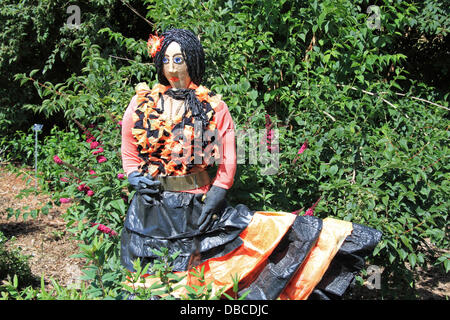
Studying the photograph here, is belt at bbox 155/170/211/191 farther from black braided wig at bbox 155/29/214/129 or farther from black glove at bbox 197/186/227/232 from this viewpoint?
black braided wig at bbox 155/29/214/129

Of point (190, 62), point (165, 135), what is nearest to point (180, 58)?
point (190, 62)

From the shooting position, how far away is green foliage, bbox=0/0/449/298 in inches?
94.7

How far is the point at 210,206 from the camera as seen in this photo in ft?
6.40

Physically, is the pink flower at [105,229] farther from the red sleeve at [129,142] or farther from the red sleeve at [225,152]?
the red sleeve at [225,152]

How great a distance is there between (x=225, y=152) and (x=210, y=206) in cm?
27

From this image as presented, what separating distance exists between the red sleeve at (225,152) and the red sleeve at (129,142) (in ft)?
1.36

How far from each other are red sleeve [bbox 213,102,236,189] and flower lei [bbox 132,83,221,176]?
3cm

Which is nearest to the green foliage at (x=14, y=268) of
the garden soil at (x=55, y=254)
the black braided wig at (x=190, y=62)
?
the garden soil at (x=55, y=254)

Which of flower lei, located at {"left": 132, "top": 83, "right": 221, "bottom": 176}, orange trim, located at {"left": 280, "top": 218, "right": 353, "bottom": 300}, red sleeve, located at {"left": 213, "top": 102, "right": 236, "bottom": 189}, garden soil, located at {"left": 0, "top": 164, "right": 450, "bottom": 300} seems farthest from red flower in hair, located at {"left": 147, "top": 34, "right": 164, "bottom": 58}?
garden soil, located at {"left": 0, "top": 164, "right": 450, "bottom": 300}

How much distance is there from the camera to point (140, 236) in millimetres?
2000

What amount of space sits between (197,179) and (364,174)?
3.69ft

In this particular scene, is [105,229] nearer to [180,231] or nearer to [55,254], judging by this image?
[180,231]

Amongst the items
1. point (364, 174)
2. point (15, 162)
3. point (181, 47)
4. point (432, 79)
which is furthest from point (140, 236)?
point (15, 162)

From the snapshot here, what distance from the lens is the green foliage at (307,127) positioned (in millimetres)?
2404
